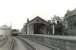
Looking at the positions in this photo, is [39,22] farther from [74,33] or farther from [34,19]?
[74,33]

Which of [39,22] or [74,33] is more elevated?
[39,22]

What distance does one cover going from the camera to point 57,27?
93688 mm

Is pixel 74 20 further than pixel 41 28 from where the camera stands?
No

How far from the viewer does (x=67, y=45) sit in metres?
10.1

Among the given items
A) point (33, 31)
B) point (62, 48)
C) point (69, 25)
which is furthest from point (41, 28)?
point (62, 48)

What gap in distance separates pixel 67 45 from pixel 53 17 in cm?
13542

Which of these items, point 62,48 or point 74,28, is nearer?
point 62,48

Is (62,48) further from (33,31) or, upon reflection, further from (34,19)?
(34,19)

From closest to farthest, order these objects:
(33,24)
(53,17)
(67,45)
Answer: (67,45), (33,24), (53,17)

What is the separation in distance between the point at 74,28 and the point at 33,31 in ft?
142

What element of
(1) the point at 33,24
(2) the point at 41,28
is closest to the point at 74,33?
(2) the point at 41,28

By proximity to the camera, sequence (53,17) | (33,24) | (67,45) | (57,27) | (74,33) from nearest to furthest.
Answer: (67,45)
(74,33)
(57,27)
(33,24)
(53,17)

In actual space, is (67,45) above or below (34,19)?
below

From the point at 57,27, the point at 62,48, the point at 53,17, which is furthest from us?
the point at 53,17
